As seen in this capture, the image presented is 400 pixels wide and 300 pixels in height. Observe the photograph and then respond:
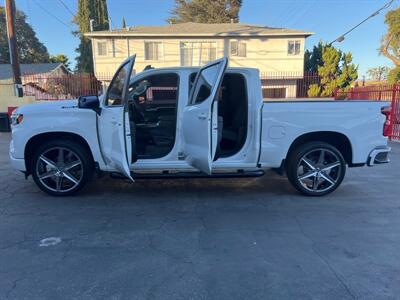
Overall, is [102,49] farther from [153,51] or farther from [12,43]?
[12,43]

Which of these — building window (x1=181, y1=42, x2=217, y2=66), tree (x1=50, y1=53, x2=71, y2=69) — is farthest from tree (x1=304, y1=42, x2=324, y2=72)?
tree (x1=50, y1=53, x2=71, y2=69)

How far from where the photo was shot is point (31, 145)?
15.8 ft

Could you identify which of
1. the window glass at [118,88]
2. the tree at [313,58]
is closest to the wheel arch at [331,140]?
the window glass at [118,88]

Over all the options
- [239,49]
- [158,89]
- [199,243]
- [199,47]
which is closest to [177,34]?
[199,47]

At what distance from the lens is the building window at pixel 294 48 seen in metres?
26.1

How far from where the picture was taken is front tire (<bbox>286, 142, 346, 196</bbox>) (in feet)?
15.8

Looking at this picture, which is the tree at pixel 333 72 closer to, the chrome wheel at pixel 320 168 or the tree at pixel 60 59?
the chrome wheel at pixel 320 168

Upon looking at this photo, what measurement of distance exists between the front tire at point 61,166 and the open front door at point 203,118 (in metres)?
1.57

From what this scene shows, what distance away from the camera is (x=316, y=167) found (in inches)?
192

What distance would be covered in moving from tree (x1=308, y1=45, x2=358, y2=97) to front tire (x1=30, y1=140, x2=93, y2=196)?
2305cm

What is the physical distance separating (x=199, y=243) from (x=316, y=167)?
2.39 meters

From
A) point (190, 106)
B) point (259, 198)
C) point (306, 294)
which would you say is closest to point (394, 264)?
point (306, 294)

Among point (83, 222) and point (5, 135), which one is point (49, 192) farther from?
point (5, 135)

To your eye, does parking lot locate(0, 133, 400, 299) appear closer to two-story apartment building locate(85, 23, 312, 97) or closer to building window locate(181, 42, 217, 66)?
Result: two-story apartment building locate(85, 23, 312, 97)
